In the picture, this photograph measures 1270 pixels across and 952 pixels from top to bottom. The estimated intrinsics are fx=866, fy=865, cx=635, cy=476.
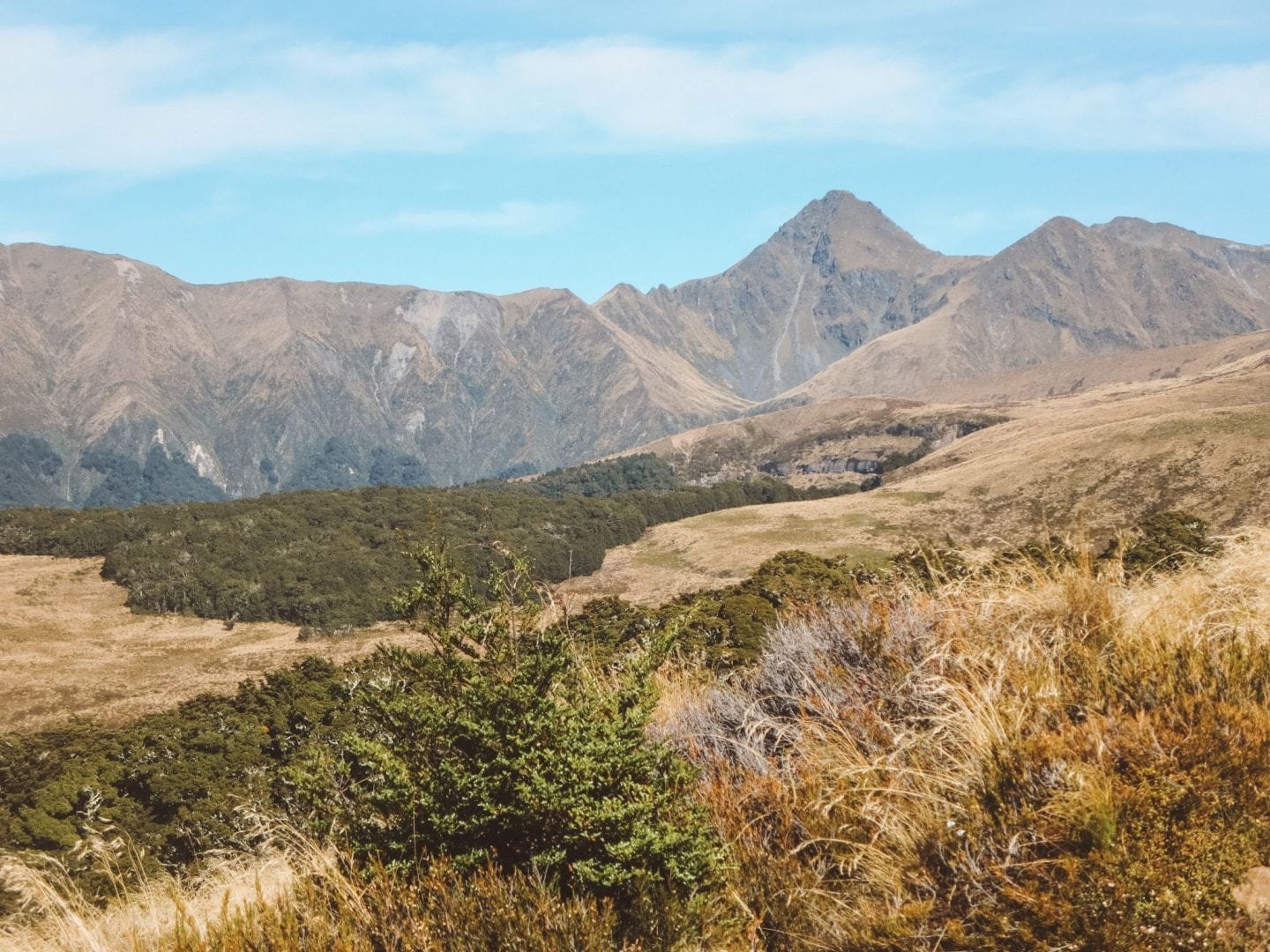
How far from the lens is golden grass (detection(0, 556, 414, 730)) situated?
51688mm

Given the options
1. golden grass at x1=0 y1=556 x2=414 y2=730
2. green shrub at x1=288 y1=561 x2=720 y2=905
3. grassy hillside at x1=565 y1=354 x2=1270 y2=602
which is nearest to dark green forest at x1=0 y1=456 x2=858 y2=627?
golden grass at x1=0 y1=556 x2=414 y2=730

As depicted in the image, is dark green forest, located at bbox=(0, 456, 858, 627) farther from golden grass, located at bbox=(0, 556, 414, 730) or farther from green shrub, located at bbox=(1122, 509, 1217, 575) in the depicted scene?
green shrub, located at bbox=(1122, 509, 1217, 575)

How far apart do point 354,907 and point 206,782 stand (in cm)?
1894

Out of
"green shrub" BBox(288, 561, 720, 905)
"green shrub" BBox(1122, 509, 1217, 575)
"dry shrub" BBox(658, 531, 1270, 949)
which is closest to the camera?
"dry shrub" BBox(658, 531, 1270, 949)

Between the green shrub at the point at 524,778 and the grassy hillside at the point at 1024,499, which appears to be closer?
the green shrub at the point at 524,778

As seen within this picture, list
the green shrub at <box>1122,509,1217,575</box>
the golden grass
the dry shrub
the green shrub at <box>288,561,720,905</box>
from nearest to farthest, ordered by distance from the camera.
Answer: the dry shrub, the green shrub at <box>288,561,720,905</box>, the green shrub at <box>1122,509,1217,575</box>, the golden grass

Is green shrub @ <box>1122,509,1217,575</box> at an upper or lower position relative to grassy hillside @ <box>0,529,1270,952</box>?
lower

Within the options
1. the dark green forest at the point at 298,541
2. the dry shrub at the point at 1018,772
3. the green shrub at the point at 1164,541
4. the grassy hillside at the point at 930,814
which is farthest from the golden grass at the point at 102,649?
the dry shrub at the point at 1018,772

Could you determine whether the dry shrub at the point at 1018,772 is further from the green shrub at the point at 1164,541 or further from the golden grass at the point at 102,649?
the golden grass at the point at 102,649

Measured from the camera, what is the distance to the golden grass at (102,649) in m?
51.7

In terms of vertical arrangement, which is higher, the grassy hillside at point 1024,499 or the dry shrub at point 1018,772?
the dry shrub at point 1018,772

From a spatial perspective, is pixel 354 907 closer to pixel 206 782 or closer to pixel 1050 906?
pixel 1050 906

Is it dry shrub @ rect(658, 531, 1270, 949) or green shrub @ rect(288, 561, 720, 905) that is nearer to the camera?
dry shrub @ rect(658, 531, 1270, 949)

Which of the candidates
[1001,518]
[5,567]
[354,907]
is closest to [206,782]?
[354,907]
